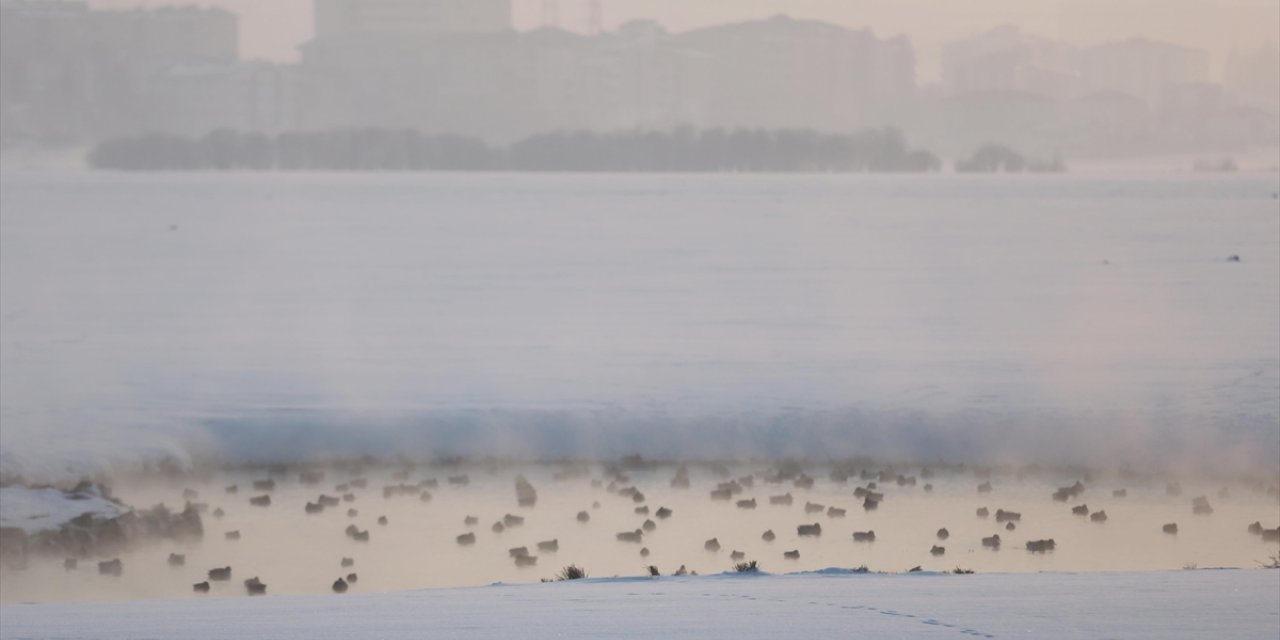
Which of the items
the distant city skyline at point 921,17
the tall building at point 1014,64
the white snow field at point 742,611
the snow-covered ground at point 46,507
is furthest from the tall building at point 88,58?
the white snow field at point 742,611

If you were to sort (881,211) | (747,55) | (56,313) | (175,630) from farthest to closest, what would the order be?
1. (881,211)
2. (747,55)
3. (56,313)
4. (175,630)

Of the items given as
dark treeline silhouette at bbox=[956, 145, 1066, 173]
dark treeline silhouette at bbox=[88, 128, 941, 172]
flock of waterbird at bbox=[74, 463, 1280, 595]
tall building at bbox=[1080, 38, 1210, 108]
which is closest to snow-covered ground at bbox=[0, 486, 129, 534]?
flock of waterbird at bbox=[74, 463, 1280, 595]

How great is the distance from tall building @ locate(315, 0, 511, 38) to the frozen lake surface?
4.02 m

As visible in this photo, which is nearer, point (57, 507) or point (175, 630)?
point (175, 630)

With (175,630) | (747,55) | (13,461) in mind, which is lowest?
(175,630)

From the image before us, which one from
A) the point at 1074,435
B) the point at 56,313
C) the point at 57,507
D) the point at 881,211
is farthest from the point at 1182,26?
the point at 57,507

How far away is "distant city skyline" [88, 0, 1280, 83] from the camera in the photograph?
2588cm

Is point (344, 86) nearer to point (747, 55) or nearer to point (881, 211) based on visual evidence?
point (747, 55)

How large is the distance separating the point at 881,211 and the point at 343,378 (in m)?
14.6

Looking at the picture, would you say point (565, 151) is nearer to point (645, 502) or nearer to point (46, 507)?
point (645, 502)

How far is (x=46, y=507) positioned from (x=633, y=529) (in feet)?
15.1

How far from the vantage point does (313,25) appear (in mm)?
26688

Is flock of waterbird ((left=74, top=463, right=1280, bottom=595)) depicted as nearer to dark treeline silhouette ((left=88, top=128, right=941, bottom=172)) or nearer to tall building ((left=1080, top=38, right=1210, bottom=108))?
tall building ((left=1080, top=38, right=1210, bottom=108))

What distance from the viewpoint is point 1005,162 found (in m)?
27.7
